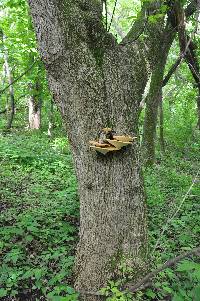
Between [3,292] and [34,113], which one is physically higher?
[34,113]

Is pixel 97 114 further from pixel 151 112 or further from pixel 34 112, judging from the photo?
pixel 34 112

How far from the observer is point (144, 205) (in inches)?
124

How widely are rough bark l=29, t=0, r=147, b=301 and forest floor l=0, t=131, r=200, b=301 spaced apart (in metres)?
0.34

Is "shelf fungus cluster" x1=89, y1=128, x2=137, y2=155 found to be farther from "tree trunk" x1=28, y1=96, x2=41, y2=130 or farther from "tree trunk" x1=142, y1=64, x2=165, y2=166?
"tree trunk" x1=28, y1=96, x2=41, y2=130

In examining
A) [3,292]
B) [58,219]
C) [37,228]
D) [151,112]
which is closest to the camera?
[3,292]

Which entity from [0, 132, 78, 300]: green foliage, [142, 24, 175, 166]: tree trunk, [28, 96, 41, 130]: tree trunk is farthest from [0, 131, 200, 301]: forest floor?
[28, 96, 41, 130]: tree trunk

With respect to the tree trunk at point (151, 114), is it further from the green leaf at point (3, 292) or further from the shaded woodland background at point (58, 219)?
the green leaf at point (3, 292)

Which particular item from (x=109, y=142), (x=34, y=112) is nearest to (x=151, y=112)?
(x=109, y=142)

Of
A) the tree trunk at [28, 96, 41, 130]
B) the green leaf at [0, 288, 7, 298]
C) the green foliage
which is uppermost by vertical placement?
the tree trunk at [28, 96, 41, 130]

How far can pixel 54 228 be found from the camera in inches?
181

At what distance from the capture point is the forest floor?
323cm

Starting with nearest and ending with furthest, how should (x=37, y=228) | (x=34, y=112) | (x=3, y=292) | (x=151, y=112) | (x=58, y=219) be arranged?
(x=3, y=292) → (x=37, y=228) → (x=58, y=219) → (x=151, y=112) → (x=34, y=112)

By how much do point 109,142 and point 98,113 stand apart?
30cm

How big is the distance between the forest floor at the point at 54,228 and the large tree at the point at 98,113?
324 mm
